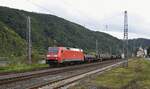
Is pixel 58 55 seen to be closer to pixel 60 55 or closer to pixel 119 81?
pixel 60 55

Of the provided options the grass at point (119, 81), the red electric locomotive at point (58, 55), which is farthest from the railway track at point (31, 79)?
the red electric locomotive at point (58, 55)

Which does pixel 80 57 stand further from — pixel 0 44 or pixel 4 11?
pixel 4 11

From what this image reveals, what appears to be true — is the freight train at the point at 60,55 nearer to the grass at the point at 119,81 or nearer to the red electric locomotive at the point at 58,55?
the red electric locomotive at the point at 58,55

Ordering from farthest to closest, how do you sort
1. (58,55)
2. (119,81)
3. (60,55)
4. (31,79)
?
(60,55), (58,55), (31,79), (119,81)

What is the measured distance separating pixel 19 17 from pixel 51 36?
2323 cm

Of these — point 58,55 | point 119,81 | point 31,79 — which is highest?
point 58,55

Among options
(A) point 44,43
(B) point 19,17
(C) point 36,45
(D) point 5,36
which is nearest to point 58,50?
(D) point 5,36

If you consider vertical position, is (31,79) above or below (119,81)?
above

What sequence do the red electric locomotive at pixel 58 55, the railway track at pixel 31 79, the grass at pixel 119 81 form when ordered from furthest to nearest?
the red electric locomotive at pixel 58 55
the railway track at pixel 31 79
the grass at pixel 119 81

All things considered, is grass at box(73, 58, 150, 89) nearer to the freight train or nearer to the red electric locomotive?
the red electric locomotive

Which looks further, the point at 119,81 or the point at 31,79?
the point at 31,79

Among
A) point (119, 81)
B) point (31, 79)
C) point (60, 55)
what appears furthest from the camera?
point (60, 55)

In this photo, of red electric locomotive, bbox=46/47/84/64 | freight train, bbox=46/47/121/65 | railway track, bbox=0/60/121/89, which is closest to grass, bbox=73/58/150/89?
railway track, bbox=0/60/121/89

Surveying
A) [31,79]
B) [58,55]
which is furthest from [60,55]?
[31,79]
